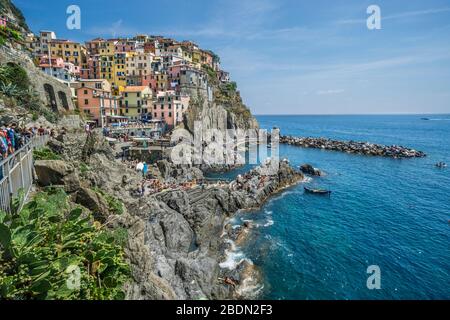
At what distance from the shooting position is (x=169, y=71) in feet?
251

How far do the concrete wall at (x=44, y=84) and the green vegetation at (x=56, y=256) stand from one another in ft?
123

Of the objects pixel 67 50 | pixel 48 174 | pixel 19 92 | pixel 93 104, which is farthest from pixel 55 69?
pixel 48 174

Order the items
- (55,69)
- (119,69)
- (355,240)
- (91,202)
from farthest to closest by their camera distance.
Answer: (119,69) < (55,69) < (355,240) < (91,202)

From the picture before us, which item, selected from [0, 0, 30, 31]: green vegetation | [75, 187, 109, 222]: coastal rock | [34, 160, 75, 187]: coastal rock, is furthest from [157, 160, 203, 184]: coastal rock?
[0, 0, 30, 31]: green vegetation

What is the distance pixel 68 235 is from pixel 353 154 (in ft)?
275

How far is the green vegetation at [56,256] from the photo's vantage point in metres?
7.22

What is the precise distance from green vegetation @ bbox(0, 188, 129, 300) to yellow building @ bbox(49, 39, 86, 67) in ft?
262

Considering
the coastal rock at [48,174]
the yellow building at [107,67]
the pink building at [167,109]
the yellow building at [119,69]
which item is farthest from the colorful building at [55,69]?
the coastal rock at [48,174]

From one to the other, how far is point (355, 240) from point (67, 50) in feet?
281

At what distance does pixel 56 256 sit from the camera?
29.2ft

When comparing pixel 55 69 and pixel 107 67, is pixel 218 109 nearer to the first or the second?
pixel 107 67

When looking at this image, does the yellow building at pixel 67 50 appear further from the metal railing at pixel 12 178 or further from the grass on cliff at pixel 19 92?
the metal railing at pixel 12 178
